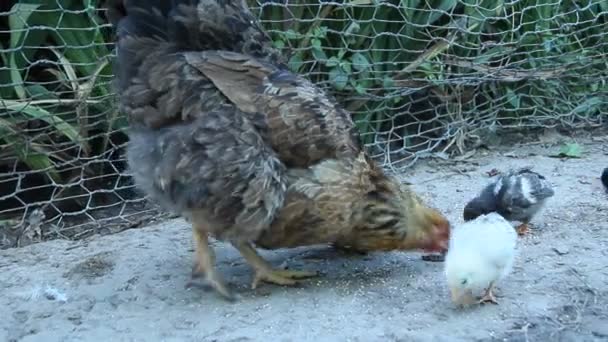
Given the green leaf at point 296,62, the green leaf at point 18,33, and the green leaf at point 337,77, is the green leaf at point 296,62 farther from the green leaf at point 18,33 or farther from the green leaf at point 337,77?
the green leaf at point 18,33

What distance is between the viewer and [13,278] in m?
3.58

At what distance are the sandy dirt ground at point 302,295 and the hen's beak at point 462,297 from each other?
32mm

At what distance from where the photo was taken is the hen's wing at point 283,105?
3.25 metres

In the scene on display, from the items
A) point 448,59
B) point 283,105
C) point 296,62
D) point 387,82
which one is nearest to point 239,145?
point 283,105

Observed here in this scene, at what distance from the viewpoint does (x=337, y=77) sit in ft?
14.9

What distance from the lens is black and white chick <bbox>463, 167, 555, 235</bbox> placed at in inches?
152

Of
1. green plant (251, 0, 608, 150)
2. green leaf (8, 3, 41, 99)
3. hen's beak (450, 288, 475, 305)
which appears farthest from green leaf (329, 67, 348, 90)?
hen's beak (450, 288, 475, 305)

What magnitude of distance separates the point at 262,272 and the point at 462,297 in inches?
29.4

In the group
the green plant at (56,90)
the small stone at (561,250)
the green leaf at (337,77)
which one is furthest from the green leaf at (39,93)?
the small stone at (561,250)

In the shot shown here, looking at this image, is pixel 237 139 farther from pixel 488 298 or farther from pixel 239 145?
pixel 488 298

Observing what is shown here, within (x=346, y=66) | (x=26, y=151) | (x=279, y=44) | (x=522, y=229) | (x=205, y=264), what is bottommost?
(x=522, y=229)

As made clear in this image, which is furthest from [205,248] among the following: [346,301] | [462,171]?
[462,171]

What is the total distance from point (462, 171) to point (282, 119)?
177 centimetres

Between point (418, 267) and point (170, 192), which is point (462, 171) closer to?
point (418, 267)
